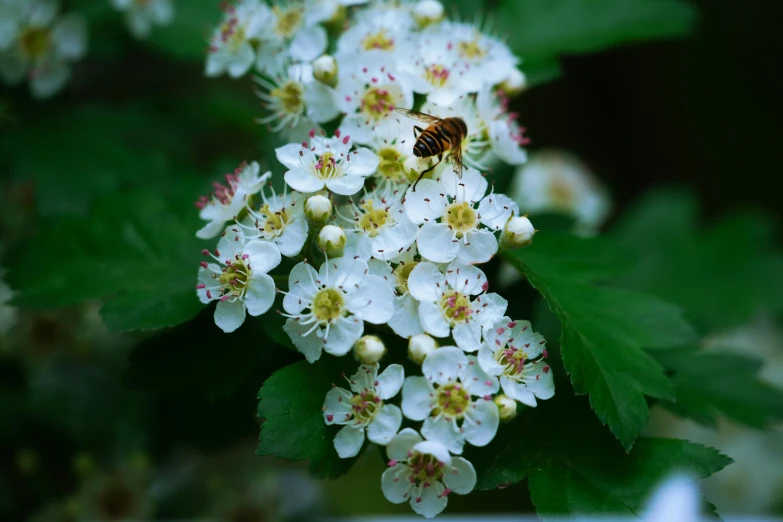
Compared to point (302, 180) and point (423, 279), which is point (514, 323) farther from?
point (302, 180)

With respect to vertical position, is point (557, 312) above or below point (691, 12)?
below

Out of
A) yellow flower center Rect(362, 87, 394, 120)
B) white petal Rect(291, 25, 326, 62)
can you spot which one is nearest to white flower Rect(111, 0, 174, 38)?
white petal Rect(291, 25, 326, 62)

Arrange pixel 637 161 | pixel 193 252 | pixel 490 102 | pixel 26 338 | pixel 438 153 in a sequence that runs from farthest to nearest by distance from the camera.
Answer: pixel 637 161, pixel 26 338, pixel 193 252, pixel 490 102, pixel 438 153

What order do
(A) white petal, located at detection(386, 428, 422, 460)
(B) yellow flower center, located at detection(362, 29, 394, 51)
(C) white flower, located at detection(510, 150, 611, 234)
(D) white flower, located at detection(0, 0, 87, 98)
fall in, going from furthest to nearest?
(C) white flower, located at detection(510, 150, 611, 234) < (D) white flower, located at detection(0, 0, 87, 98) < (B) yellow flower center, located at detection(362, 29, 394, 51) < (A) white petal, located at detection(386, 428, 422, 460)

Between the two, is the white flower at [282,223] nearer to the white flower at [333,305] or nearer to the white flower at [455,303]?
the white flower at [333,305]

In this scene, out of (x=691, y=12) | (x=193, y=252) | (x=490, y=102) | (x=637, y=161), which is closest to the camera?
(x=490, y=102)

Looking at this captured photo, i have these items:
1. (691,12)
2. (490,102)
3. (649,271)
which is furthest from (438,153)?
(649,271)

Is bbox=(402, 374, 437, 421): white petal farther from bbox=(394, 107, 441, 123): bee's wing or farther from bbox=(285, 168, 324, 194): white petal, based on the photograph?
bbox=(394, 107, 441, 123): bee's wing

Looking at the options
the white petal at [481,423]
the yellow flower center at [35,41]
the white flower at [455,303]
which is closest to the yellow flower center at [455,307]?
the white flower at [455,303]
